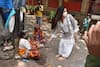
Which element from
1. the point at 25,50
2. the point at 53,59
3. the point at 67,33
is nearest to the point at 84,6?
the point at 67,33

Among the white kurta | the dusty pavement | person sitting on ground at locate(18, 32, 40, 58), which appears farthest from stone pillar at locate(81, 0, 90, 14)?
person sitting on ground at locate(18, 32, 40, 58)

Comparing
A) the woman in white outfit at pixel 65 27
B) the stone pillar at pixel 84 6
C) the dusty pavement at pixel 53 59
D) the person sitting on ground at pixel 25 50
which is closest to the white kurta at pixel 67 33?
the woman in white outfit at pixel 65 27

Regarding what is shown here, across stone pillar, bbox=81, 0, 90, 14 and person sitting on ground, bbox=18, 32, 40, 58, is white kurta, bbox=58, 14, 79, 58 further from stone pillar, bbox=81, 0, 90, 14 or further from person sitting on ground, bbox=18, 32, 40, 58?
stone pillar, bbox=81, 0, 90, 14

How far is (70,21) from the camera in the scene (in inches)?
141

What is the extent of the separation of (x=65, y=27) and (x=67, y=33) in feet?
0.51

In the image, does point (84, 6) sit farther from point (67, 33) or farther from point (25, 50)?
point (25, 50)

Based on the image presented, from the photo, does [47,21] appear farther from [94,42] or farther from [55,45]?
[94,42]

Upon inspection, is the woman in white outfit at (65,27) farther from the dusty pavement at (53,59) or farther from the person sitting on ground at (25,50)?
the person sitting on ground at (25,50)

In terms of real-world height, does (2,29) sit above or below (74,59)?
above

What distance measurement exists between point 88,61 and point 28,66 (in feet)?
9.75

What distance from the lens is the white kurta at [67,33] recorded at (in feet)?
11.6

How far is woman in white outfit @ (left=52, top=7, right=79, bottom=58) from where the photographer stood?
3521 millimetres

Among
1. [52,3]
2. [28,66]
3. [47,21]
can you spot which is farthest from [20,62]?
[52,3]

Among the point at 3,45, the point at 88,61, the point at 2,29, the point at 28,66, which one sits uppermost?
the point at 88,61
